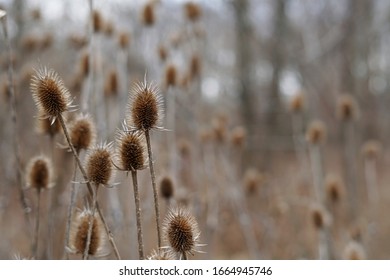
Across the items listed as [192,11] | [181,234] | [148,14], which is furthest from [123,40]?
[181,234]

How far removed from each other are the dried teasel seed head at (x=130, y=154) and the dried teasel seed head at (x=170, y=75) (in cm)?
191

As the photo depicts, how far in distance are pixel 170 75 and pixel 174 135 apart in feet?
3.15

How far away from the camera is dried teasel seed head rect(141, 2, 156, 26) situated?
359 cm

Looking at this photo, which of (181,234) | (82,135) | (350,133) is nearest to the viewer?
(181,234)

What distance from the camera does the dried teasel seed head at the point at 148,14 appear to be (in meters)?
3.59

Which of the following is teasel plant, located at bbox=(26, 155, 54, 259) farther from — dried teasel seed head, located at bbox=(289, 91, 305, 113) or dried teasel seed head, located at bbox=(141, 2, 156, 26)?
dried teasel seed head, located at bbox=(289, 91, 305, 113)

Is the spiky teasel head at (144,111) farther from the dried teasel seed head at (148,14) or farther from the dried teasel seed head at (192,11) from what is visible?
the dried teasel seed head at (192,11)

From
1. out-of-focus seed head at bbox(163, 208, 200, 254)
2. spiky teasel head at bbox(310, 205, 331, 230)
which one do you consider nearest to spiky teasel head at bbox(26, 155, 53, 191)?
out-of-focus seed head at bbox(163, 208, 200, 254)

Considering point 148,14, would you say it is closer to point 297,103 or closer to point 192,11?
point 192,11

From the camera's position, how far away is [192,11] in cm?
398

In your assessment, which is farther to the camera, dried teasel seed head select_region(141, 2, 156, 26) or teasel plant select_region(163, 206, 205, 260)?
dried teasel seed head select_region(141, 2, 156, 26)

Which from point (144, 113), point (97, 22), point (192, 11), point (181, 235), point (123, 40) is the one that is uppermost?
point (192, 11)
